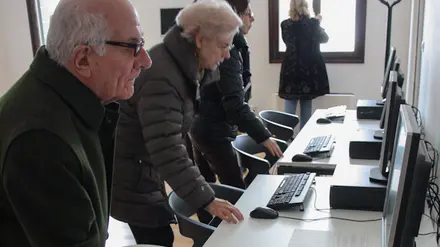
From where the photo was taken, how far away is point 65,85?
3.20 feet

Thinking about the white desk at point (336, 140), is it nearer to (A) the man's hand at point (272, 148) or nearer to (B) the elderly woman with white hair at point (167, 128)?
(A) the man's hand at point (272, 148)

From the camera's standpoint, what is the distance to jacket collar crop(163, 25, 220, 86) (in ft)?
5.77

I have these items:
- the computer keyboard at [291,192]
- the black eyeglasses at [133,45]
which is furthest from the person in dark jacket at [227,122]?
the black eyeglasses at [133,45]

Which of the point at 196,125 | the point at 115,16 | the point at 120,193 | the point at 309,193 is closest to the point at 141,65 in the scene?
the point at 115,16

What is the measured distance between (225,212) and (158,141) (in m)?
0.35

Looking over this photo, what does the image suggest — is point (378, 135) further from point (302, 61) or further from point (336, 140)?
point (302, 61)

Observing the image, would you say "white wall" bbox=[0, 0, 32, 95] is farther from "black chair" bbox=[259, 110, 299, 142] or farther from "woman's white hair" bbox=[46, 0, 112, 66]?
"woman's white hair" bbox=[46, 0, 112, 66]

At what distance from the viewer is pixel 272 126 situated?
338cm

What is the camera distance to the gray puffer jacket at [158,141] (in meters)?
1.67

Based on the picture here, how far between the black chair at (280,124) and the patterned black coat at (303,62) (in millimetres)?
1536

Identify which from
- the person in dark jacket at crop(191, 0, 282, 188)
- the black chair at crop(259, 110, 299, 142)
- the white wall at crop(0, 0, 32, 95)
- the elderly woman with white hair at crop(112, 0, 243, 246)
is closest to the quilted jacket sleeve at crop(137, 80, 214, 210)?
the elderly woman with white hair at crop(112, 0, 243, 246)

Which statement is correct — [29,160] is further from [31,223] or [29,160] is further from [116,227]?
[116,227]

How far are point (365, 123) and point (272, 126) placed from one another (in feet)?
2.14

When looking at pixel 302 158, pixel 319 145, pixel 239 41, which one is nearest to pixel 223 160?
pixel 302 158
